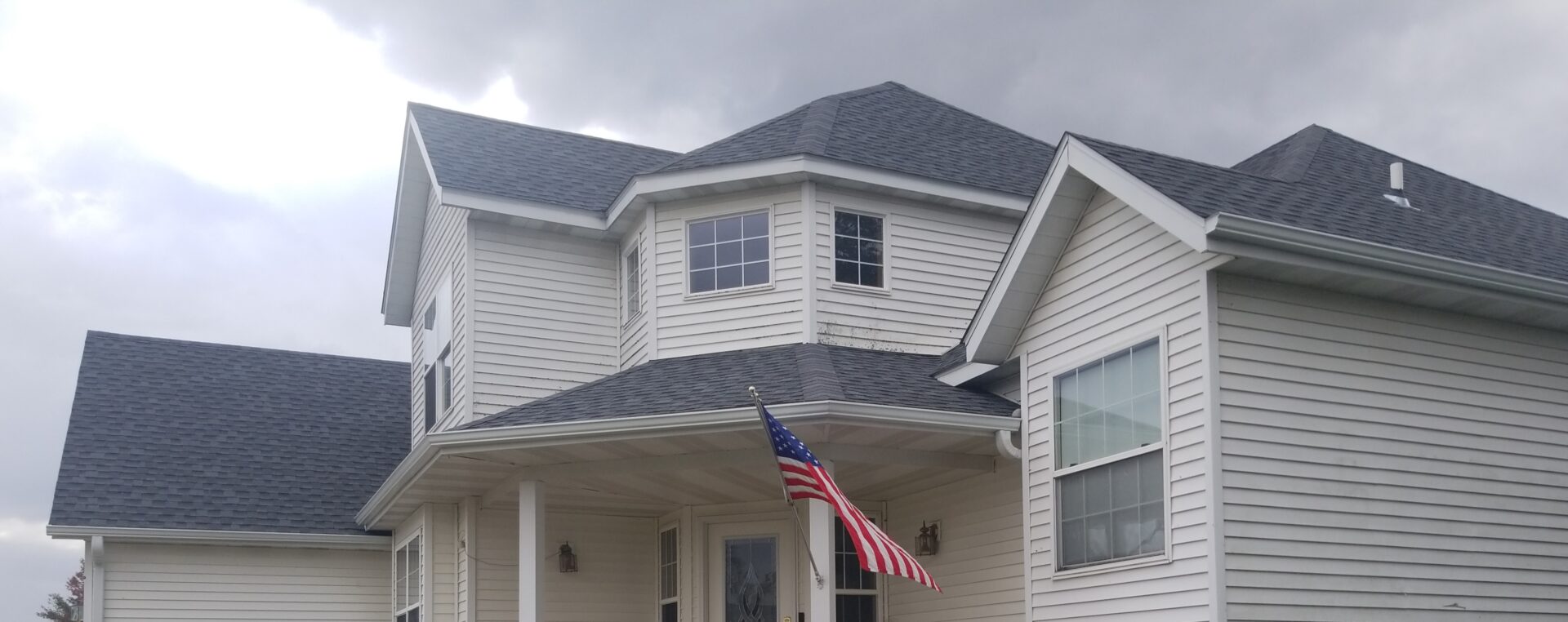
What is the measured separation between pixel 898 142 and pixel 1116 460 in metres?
5.90

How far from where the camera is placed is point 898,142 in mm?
14500

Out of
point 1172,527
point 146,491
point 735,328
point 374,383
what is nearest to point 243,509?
point 146,491

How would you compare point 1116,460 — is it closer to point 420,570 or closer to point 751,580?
point 751,580

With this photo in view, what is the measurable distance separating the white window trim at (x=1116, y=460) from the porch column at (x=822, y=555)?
63.6 inches

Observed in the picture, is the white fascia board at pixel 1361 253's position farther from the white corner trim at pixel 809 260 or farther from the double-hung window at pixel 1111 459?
the white corner trim at pixel 809 260

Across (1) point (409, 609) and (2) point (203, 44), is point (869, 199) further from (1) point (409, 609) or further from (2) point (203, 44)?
(2) point (203, 44)

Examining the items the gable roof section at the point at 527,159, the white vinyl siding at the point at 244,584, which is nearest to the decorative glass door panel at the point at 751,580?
the gable roof section at the point at 527,159

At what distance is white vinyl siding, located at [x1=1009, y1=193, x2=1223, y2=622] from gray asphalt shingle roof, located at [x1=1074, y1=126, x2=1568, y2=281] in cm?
38

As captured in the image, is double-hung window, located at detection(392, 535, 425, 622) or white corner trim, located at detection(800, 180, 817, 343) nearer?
white corner trim, located at detection(800, 180, 817, 343)

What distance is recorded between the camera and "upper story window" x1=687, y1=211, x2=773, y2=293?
13.4 meters

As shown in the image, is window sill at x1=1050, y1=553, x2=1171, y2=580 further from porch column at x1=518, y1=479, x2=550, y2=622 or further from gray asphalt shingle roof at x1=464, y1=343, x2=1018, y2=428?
porch column at x1=518, y1=479, x2=550, y2=622

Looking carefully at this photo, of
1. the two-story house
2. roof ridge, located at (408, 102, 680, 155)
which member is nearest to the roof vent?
the two-story house

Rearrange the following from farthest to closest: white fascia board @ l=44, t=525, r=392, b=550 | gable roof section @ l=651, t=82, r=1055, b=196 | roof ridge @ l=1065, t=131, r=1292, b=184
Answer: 1. white fascia board @ l=44, t=525, r=392, b=550
2. gable roof section @ l=651, t=82, r=1055, b=196
3. roof ridge @ l=1065, t=131, r=1292, b=184

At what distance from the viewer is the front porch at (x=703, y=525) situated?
1080cm
